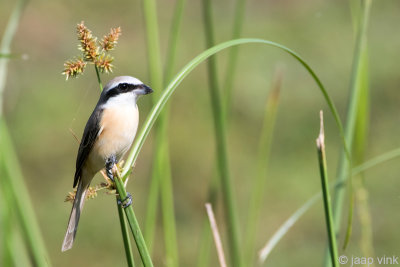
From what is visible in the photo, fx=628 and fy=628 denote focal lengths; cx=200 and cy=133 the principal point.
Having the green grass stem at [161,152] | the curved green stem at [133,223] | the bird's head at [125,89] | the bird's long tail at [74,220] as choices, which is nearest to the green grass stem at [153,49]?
the green grass stem at [161,152]

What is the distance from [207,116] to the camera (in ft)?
18.4

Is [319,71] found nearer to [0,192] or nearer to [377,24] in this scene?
[377,24]

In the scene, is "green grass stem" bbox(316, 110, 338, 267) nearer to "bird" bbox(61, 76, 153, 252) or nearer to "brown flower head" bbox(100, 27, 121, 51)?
"brown flower head" bbox(100, 27, 121, 51)

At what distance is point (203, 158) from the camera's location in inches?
211

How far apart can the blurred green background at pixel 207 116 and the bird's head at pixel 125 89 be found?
2.51 metres

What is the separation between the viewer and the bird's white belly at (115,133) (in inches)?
74.8

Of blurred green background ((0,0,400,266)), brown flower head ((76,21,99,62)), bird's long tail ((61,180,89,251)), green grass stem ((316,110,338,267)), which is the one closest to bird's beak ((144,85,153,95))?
bird's long tail ((61,180,89,251))

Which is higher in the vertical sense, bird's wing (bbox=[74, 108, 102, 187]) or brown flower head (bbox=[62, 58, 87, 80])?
brown flower head (bbox=[62, 58, 87, 80])

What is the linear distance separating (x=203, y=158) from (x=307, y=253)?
134cm

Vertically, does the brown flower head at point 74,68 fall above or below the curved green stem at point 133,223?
above

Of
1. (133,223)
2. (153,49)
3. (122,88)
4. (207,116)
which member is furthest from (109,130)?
(207,116)

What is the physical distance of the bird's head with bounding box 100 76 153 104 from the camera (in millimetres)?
1819

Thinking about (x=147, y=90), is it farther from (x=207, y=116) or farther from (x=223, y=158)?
(x=207, y=116)

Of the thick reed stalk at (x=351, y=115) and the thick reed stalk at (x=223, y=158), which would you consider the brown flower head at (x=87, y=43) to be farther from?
the thick reed stalk at (x=351, y=115)
